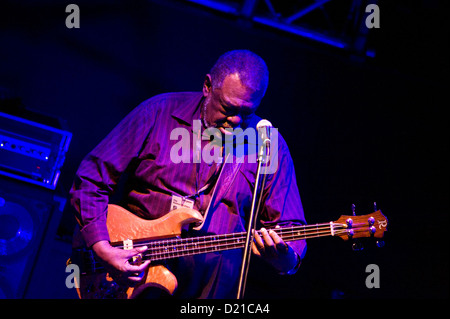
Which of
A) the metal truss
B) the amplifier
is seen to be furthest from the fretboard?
the metal truss

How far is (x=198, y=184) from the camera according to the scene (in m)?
3.02

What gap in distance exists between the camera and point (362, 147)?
15.2ft

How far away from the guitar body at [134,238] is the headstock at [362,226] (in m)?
0.82

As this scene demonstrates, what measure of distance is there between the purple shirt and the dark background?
1.50m

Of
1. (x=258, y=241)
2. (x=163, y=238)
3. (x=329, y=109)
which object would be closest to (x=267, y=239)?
(x=258, y=241)

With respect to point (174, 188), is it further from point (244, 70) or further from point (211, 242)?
point (244, 70)

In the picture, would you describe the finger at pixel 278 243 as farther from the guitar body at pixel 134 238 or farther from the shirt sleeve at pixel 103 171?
the shirt sleeve at pixel 103 171

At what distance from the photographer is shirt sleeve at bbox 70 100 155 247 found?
2.84m

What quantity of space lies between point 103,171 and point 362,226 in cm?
155

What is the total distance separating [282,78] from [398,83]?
1.10 metres

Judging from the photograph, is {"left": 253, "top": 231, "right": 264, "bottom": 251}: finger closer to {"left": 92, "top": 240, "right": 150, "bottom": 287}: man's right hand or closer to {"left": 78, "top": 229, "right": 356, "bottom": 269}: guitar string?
{"left": 78, "top": 229, "right": 356, "bottom": 269}: guitar string

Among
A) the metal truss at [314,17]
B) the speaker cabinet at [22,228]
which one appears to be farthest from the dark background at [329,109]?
the speaker cabinet at [22,228]

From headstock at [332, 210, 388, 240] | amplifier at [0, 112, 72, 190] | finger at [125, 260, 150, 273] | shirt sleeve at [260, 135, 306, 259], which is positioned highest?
amplifier at [0, 112, 72, 190]
